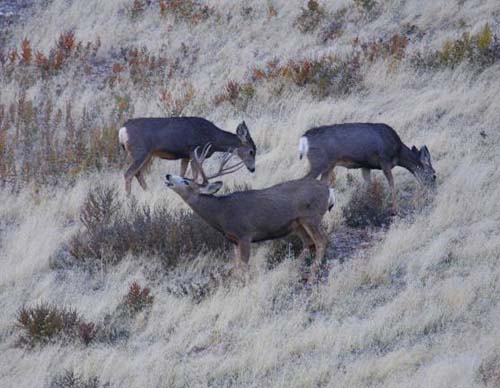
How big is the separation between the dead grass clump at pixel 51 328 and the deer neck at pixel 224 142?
191 inches

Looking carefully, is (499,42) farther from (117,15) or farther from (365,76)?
(117,15)

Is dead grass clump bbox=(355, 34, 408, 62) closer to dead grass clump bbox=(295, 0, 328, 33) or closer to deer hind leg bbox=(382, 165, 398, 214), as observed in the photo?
dead grass clump bbox=(295, 0, 328, 33)

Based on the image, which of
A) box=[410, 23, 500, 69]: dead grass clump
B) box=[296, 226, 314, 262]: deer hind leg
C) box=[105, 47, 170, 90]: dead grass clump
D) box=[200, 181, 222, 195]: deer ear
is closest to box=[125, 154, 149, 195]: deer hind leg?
box=[200, 181, 222, 195]: deer ear

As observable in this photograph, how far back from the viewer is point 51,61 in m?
19.6

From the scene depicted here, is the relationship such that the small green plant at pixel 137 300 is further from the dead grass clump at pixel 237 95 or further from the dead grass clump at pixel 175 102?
the dead grass clump at pixel 237 95

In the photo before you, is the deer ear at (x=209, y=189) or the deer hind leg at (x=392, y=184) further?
the deer hind leg at (x=392, y=184)

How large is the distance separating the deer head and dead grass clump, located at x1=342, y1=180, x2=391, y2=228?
2162 millimetres

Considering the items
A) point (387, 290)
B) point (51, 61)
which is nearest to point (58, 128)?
point (51, 61)

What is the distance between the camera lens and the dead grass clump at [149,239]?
11.8 metres

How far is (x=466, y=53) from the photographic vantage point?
17.4 meters

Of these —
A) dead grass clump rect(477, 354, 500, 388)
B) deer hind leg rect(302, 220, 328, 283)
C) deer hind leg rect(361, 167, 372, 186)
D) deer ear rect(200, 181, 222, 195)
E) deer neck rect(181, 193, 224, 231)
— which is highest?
deer ear rect(200, 181, 222, 195)

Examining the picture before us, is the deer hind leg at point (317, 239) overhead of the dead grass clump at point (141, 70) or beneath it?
overhead

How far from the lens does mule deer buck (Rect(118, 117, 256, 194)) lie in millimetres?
14172

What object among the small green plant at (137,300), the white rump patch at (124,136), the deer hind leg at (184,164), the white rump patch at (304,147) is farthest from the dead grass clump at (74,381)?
the deer hind leg at (184,164)
